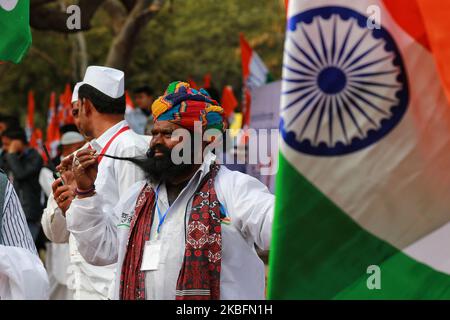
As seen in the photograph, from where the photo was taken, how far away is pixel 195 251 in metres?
4.31

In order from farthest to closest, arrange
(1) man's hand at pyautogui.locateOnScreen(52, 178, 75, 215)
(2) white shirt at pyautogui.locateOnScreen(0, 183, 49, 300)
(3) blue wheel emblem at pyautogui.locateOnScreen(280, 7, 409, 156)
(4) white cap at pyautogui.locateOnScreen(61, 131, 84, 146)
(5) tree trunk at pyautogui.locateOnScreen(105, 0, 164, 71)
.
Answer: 1. (5) tree trunk at pyautogui.locateOnScreen(105, 0, 164, 71)
2. (4) white cap at pyautogui.locateOnScreen(61, 131, 84, 146)
3. (1) man's hand at pyautogui.locateOnScreen(52, 178, 75, 215)
4. (2) white shirt at pyautogui.locateOnScreen(0, 183, 49, 300)
5. (3) blue wheel emblem at pyautogui.locateOnScreen(280, 7, 409, 156)

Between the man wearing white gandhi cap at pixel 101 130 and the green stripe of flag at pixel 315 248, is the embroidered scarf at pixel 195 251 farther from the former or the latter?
the man wearing white gandhi cap at pixel 101 130

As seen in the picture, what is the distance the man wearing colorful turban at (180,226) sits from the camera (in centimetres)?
433

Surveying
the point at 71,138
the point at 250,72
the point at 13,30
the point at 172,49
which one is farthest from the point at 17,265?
the point at 172,49

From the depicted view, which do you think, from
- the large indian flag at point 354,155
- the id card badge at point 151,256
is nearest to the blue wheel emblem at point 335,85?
the large indian flag at point 354,155

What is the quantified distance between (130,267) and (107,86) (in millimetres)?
2133

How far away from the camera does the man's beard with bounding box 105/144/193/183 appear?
4.56 metres

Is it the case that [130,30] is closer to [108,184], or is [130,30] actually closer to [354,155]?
[108,184]

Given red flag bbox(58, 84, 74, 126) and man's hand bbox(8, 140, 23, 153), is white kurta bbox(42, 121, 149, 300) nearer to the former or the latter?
man's hand bbox(8, 140, 23, 153)

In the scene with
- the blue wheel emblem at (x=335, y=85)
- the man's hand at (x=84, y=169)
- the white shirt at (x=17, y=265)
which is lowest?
the white shirt at (x=17, y=265)

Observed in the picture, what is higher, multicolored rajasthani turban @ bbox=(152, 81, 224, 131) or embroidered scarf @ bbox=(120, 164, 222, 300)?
multicolored rajasthani turban @ bbox=(152, 81, 224, 131)

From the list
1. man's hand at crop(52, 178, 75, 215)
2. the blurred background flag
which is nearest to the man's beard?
man's hand at crop(52, 178, 75, 215)

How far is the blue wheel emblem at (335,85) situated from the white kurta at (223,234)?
3.44 ft

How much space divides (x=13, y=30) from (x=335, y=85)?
1.69 metres
